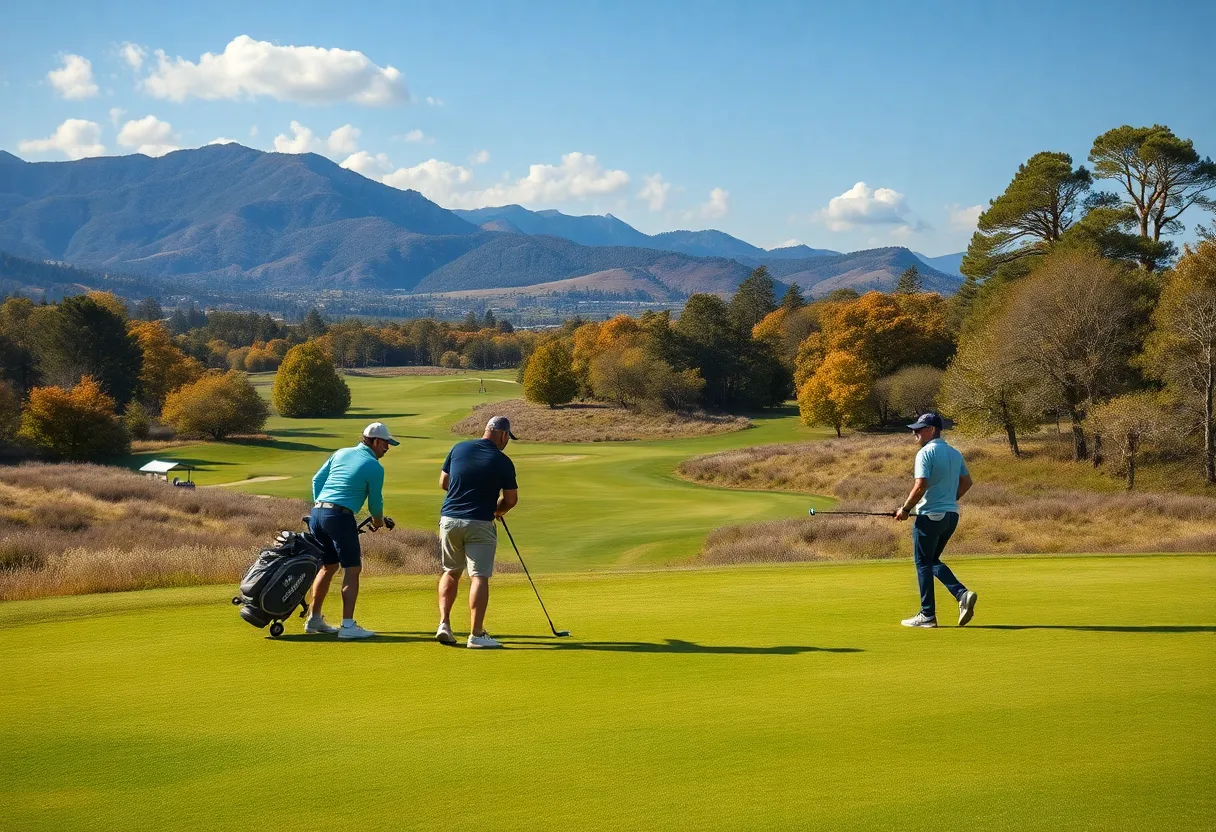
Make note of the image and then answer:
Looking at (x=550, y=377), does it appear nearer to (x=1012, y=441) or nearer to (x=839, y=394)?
(x=839, y=394)

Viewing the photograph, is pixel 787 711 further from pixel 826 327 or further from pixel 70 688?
pixel 826 327

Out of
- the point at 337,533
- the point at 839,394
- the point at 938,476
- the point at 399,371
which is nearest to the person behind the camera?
the point at 337,533

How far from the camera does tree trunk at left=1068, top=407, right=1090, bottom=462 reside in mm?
49106

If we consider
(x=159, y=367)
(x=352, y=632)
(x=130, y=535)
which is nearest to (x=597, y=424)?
(x=159, y=367)

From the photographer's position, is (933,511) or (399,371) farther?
(399,371)

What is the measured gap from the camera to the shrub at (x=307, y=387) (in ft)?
357

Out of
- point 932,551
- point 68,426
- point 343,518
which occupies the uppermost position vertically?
point 343,518

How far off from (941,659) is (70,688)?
709 cm

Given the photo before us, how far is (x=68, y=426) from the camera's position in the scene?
2581 inches

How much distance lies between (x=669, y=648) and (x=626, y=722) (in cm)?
269

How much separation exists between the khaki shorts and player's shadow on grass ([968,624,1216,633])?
16.3ft

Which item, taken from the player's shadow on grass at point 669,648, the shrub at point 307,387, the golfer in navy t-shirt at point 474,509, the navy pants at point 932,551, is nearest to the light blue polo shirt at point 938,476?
the navy pants at point 932,551

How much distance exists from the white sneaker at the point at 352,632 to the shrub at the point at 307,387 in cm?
10267

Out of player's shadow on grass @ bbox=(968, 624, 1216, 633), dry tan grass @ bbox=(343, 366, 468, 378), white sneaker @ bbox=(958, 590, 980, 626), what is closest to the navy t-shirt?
white sneaker @ bbox=(958, 590, 980, 626)
